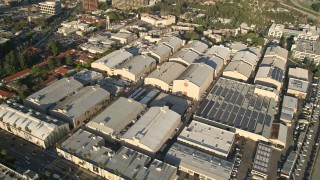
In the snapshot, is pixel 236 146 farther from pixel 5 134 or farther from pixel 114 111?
pixel 5 134

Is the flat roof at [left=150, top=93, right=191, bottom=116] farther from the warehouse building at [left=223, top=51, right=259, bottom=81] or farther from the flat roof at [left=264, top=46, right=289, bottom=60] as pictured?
the flat roof at [left=264, top=46, right=289, bottom=60]

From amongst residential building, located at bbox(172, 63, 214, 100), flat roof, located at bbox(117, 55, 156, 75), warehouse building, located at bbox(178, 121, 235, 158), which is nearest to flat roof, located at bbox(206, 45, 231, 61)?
residential building, located at bbox(172, 63, 214, 100)

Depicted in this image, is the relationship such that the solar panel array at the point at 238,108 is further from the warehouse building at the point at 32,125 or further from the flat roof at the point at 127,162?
the warehouse building at the point at 32,125

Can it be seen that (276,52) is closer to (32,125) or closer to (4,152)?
(32,125)

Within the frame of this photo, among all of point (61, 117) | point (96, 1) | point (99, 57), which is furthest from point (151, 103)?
point (96, 1)

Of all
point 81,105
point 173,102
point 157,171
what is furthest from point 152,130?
point 81,105
